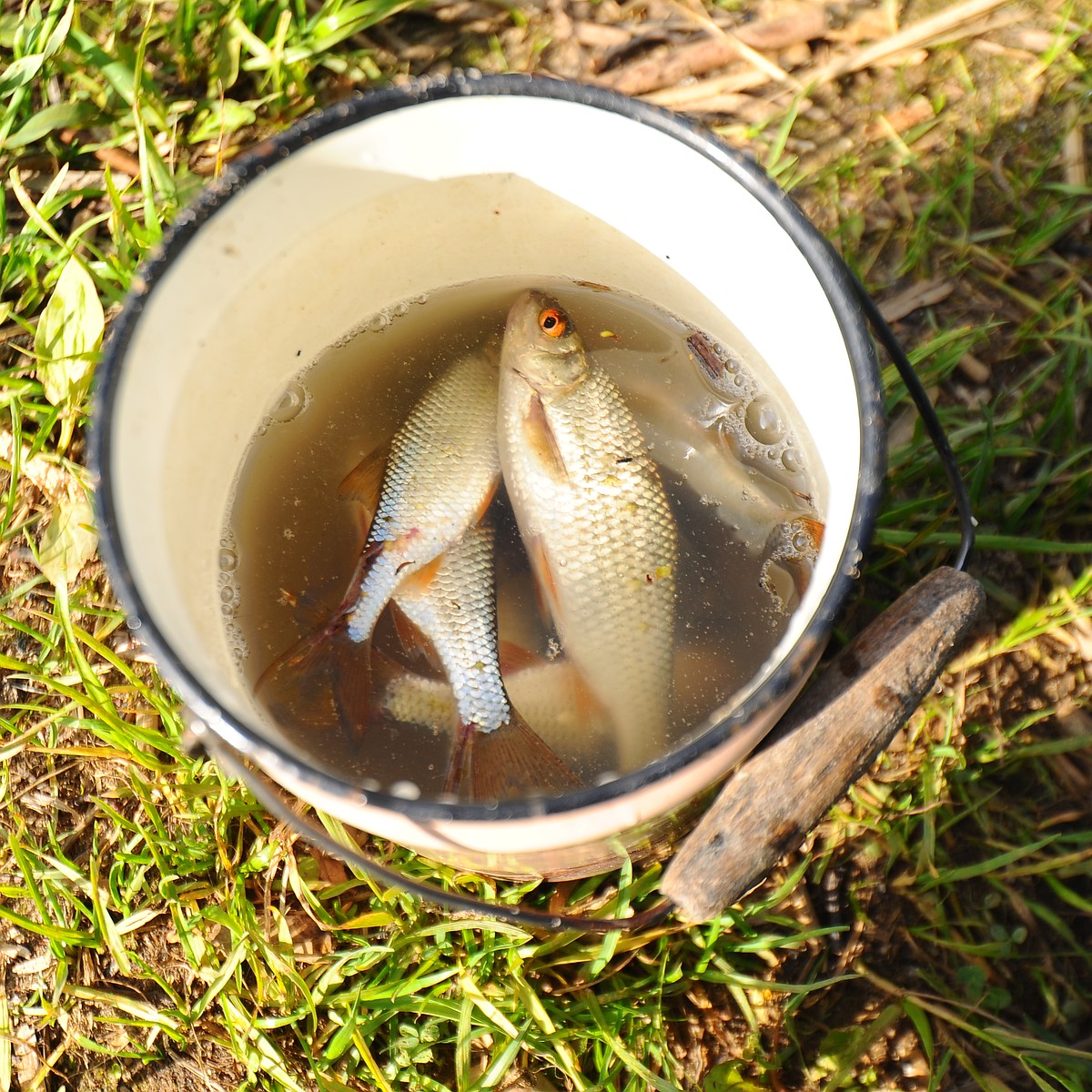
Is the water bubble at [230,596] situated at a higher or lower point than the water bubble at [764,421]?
lower

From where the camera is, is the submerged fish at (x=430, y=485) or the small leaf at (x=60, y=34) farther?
the small leaf at (x=60, y=34)

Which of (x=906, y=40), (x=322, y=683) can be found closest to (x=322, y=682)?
(x=322, y=683)

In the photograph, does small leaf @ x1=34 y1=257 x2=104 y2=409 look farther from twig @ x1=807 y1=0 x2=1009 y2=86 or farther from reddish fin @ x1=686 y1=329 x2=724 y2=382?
twig @ x1=807 y1=0 x2=1009 y2=86

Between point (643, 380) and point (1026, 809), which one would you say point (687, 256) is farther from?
point (1026, 809)

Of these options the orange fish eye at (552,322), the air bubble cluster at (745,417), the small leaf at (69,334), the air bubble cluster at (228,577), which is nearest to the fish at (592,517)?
the orange fish eye at (552,322)

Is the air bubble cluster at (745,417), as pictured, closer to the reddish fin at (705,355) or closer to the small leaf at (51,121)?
the reddish fin at (705,355)

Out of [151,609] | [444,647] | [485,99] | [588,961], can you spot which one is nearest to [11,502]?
[444,647]

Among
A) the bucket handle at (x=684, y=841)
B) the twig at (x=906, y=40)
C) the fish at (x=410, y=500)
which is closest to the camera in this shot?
the bucket handle at (x=684, y=841)
